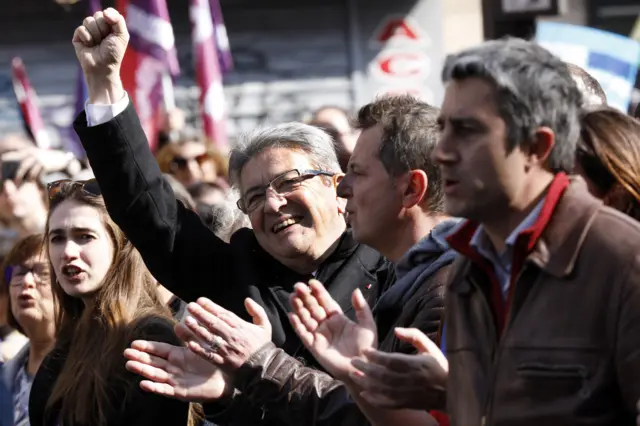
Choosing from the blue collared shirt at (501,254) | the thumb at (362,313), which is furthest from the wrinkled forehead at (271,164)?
the blue collared shirt at (501,254)

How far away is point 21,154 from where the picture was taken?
866 cm

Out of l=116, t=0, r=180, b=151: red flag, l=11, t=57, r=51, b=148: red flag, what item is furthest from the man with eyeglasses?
l=11, t=57, r=51, b=148: red flag

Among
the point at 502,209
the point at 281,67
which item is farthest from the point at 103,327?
the point at 281,67

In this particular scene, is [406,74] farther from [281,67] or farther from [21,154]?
[21,154]

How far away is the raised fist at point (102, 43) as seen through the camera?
4.35m

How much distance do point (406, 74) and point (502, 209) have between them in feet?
44.9

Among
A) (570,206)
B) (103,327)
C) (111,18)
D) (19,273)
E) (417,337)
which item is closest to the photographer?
(570,206)

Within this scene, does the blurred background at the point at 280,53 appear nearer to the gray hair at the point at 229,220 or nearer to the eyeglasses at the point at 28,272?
the eyeglasses at the point at 28,272

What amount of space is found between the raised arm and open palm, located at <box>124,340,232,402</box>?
48 centimetres

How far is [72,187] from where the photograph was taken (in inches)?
211

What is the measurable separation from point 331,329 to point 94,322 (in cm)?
180

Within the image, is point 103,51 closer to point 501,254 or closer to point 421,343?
point 421,343

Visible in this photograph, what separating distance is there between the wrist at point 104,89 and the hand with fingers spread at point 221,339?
2.86ft

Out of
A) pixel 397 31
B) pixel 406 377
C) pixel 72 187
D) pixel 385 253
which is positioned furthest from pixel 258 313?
pixel 397 31
